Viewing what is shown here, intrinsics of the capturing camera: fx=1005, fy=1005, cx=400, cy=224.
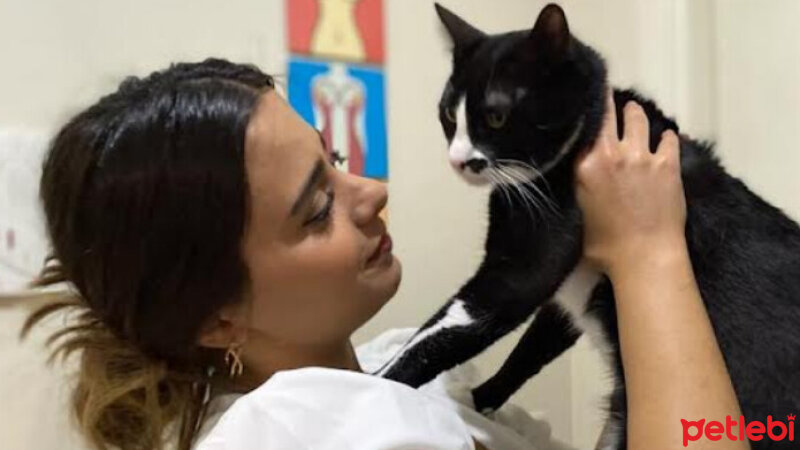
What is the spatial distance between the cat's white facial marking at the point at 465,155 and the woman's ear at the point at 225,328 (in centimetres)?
26

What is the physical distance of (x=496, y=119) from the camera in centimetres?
100

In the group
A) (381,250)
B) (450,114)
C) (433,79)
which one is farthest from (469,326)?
(433,79)

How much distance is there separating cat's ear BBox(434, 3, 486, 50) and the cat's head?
2.4 inches

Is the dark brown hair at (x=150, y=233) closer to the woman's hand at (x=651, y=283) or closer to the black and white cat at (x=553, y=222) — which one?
the black and white cat at (x=553, y=222)

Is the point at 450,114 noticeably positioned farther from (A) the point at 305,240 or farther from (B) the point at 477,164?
(A) the point at 305,240

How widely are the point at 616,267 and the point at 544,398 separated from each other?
24.5 inches

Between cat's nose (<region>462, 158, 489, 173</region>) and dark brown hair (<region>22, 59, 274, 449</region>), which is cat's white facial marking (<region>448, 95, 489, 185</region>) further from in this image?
dark brown hair (<region>22, 59, 274, 449</region>)

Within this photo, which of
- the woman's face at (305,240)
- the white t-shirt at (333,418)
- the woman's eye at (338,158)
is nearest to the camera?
the white t-shirt at (333,418)

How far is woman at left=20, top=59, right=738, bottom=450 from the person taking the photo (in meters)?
0.85

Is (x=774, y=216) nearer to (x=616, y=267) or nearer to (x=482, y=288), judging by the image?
(x=616, y=267)

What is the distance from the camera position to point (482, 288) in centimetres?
102

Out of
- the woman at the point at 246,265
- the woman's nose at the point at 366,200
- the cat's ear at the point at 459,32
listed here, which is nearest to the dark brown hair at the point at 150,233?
the woman at the point at 246,265

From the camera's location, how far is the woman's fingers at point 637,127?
0.97m

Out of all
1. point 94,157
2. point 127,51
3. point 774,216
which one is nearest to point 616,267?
point 774,216
